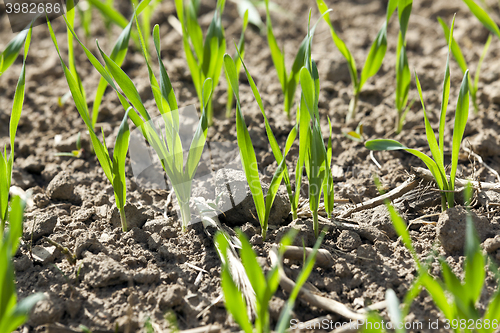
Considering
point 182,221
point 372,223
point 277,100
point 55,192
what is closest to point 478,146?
point 372,223

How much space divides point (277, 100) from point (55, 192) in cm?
100

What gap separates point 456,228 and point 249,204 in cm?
57

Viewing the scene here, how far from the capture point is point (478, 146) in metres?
1.54

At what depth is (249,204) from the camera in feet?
4.27

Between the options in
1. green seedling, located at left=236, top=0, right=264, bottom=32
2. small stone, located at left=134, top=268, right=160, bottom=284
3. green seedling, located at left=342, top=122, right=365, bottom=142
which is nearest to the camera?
small stone, located at left=134, top=268, right=160, bottom=284

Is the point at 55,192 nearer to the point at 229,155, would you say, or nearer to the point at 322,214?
the point at 229,155

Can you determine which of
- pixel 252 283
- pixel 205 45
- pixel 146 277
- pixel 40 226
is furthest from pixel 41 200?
pixel 252 283

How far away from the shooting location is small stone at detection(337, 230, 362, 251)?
119 cm

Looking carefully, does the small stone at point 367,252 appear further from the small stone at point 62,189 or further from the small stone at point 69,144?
the small stone at point 69,144

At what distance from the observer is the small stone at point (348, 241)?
3.90 ft

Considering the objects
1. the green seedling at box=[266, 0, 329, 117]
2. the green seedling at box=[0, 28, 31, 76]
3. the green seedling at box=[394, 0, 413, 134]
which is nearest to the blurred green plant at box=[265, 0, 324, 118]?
the green seedling at box=[266, 0, 329, 117]

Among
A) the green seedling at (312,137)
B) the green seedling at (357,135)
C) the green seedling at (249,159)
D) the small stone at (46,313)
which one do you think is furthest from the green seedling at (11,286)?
the green seedling at (357,135)

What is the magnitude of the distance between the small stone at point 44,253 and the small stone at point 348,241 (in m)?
0.79

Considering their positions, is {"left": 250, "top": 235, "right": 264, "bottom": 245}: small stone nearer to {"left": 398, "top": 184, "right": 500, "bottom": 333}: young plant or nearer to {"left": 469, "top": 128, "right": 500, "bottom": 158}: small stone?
{"left": 398, "top": 184, "right": 500, "bottom": 333}: young plant
